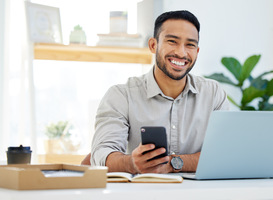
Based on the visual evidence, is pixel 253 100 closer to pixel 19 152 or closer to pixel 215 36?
pixel 215 36

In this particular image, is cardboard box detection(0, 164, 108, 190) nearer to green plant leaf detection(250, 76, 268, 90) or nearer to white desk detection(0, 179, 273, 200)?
white desk detection(0, 179, 273, 200)

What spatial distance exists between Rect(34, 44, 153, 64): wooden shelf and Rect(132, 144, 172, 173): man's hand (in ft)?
6.49

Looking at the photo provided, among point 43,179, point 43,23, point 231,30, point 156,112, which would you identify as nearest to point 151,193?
point 43,179

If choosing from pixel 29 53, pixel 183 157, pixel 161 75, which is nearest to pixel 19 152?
pixel 183 157

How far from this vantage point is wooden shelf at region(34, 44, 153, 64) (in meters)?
3.22

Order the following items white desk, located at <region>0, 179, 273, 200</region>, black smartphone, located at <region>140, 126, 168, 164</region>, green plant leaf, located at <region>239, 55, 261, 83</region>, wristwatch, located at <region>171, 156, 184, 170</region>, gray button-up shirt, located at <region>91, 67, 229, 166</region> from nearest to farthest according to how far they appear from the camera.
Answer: white desk, located at <region>0, 179, 273, 200</region> → black smartphone, located at <region>140, 126, 168, 164</region> → wristwatch, located at <region>171, 156, 184, 170</region> → gray button-up shirt, located at <region>91, 67, 229, 166</region> → green plant leaf, located at <region>239, 55, 261, 83</region>

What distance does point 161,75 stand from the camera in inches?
78.5

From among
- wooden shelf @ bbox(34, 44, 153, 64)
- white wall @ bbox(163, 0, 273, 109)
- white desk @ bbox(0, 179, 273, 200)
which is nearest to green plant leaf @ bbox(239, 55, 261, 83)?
white wall @ bbox(163, 0, 273, 109)

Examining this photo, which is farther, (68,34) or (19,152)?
A: (68,34)

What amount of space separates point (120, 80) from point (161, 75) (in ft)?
5.28

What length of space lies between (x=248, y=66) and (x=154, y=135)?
2.41m

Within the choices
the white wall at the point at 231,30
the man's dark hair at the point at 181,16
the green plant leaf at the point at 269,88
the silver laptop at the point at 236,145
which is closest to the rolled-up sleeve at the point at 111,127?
the man's dark hair at the point at 181,16

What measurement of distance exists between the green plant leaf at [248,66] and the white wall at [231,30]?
31 cm

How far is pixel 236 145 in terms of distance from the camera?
105 cm
